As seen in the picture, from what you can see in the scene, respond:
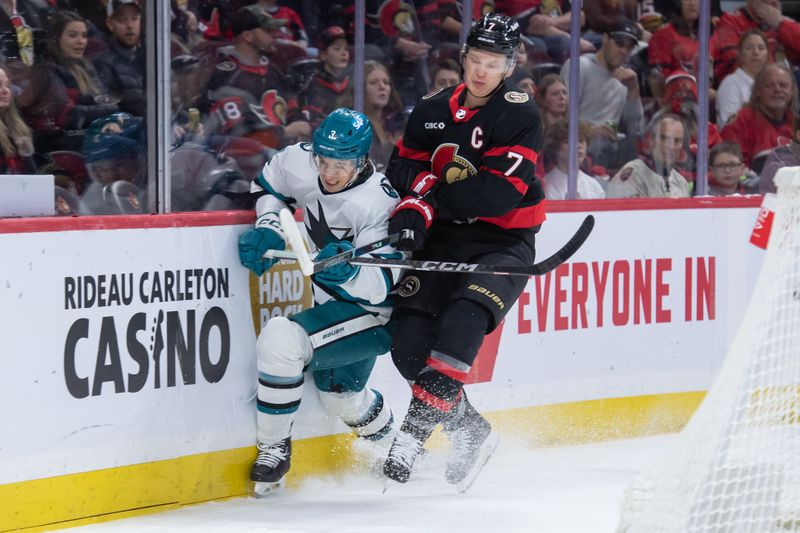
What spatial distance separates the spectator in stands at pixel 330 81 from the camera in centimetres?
406

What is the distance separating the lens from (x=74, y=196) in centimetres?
337

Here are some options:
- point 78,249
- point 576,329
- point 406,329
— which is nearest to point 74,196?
point 78,249

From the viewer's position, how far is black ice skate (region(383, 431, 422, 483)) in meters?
3.09

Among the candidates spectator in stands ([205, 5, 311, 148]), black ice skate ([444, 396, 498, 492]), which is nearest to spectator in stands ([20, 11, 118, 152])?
spectator in stands ([205, 5, 311, 148])

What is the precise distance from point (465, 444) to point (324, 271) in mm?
654

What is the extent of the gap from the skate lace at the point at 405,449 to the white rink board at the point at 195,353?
1.21 ft

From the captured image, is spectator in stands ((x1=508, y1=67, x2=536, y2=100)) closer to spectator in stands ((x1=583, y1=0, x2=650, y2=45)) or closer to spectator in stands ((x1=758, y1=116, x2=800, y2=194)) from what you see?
spectator in stands ((x1=583, y1=0, x2=650, y2=45))

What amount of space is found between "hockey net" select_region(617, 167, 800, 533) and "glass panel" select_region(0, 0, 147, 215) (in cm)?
155

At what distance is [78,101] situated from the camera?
3482 millimetres

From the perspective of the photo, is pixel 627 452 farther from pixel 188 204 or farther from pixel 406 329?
pixel 188 204

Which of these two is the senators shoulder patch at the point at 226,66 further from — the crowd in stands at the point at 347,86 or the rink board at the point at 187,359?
the rink board at the point at 187,359

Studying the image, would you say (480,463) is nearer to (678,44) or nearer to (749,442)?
(749,442)

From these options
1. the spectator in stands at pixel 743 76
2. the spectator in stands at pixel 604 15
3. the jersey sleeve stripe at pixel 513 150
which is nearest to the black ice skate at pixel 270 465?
the jersey sleeve stripe at pixel 513 150

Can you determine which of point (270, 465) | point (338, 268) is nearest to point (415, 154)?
point (338, 268)
